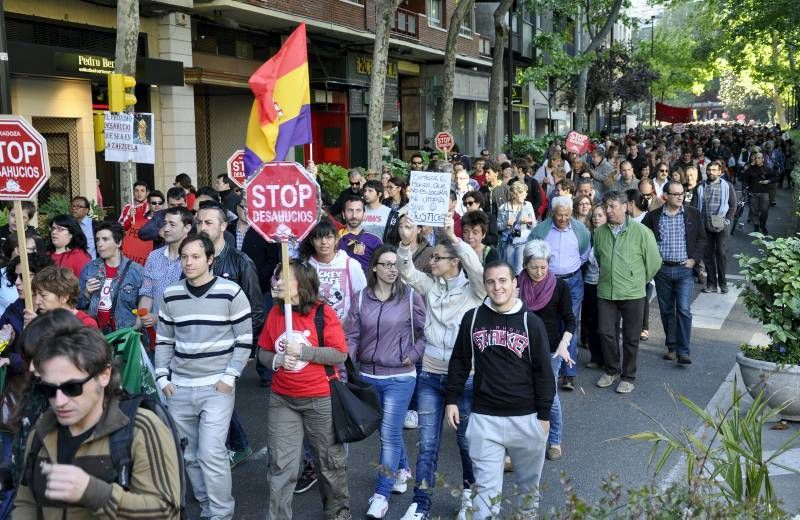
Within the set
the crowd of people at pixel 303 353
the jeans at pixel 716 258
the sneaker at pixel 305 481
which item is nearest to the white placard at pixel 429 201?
the crowd of people at pixel 303 353

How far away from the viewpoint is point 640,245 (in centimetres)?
875

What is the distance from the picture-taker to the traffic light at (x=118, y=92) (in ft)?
35.6

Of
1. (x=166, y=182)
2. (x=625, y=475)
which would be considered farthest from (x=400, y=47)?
(x=625, y=475)

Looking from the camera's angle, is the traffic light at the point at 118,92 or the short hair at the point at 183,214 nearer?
the short hair at the point at 183,214

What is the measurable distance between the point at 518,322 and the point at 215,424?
6.31 ft

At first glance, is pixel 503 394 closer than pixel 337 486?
Yes

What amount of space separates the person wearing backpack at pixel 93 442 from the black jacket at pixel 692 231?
7600 millimetres

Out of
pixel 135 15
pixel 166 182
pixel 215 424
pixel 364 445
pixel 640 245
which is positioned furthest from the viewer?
pixel 166 182

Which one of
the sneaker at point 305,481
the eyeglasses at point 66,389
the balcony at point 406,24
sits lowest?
the sneaker at point 305,481

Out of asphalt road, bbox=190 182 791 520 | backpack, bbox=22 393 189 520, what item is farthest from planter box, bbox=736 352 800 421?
backpack, bbox=22 393 189 520

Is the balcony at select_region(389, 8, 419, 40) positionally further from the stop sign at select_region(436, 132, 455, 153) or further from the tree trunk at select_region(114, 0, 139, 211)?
the tree trunk at select_region(114, 0, 139, 211)

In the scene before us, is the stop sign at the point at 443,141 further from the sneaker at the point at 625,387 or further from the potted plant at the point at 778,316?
the potted plant at the point at 778,316

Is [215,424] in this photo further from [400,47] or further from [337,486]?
[400,47]

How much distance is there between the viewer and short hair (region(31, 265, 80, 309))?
522 centimetres
